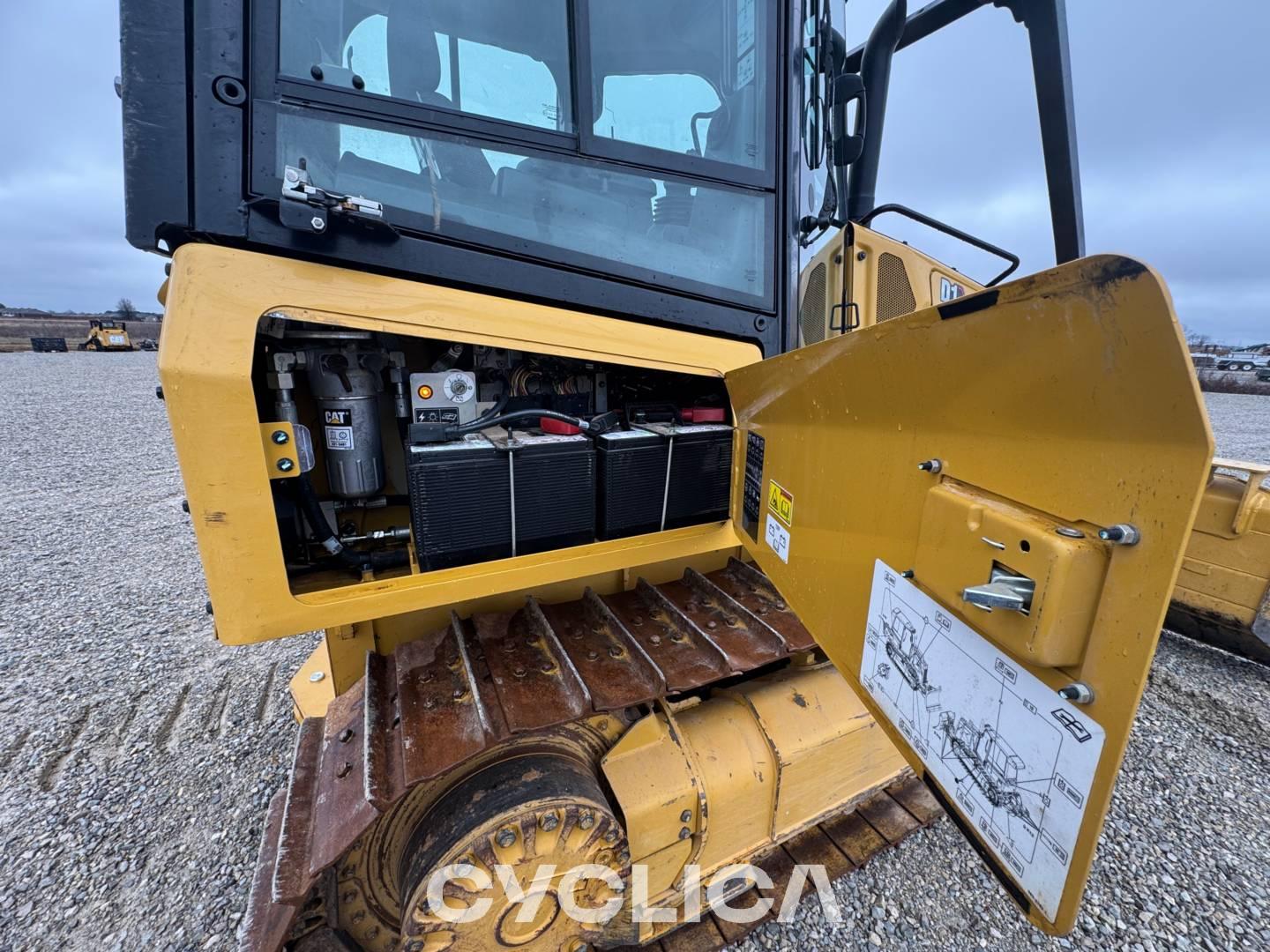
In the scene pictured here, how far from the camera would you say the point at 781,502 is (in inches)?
55.3

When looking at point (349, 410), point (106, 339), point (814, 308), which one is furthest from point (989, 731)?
point (106, 339)

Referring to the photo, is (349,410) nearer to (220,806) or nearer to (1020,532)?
(1020,532)

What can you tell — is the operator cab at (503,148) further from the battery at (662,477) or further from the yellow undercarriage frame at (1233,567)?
the yellow undercarriage frame at (1233,567)

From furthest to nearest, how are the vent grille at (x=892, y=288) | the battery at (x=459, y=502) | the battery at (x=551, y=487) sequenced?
the vent grille at (x=892, y=288) → the battery at (x=551, y=487) → the battery at (x=459, y=502)

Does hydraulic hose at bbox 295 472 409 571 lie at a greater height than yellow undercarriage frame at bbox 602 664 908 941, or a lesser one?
greater

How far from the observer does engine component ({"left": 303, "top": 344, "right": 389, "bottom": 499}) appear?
128 centimetres

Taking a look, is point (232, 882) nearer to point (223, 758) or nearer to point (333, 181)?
point (223, 758)

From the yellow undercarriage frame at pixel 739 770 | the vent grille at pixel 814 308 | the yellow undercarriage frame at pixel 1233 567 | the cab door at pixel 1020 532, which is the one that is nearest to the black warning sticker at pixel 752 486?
the cab door at pixel 1020 532

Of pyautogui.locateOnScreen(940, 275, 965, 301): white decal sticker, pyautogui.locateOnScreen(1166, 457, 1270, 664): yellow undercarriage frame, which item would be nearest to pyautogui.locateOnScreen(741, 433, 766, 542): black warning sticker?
pyautogui.locateOnScreen(940, 275, 965, 301): white decal sticker

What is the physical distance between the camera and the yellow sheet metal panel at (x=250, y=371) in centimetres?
102

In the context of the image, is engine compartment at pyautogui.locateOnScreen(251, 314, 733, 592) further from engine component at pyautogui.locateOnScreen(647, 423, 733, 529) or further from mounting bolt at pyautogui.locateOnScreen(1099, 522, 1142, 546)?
mounting bolt at pyautogui.locateOnScreen(1099, 522, 1142, 546)

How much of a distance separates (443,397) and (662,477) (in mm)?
636

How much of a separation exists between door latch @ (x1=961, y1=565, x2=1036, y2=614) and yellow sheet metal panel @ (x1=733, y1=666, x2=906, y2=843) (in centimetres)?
114

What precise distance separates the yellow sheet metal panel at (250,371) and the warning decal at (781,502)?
510 millimetres
